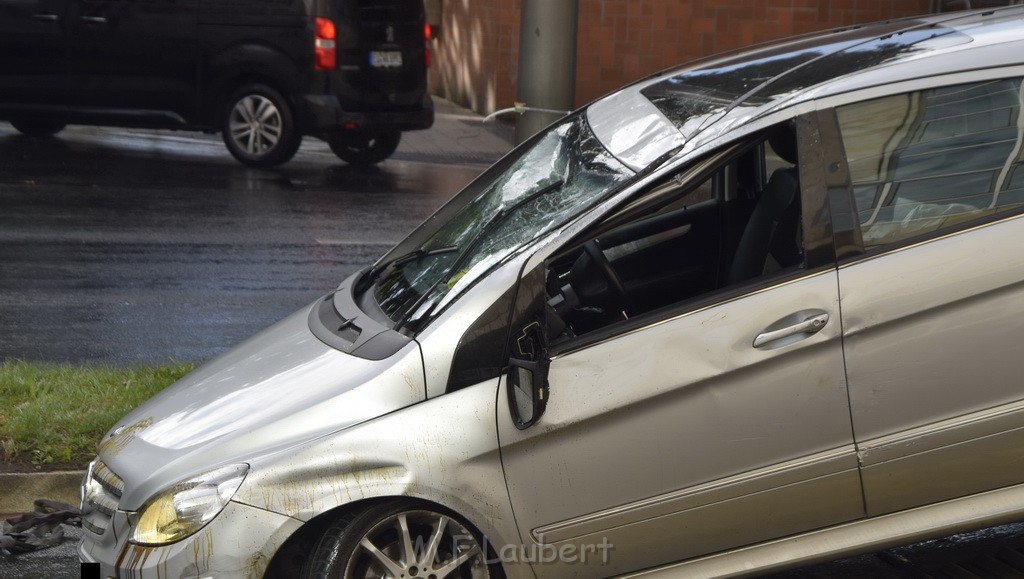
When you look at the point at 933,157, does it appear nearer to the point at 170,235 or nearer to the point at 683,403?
the point at 683,403

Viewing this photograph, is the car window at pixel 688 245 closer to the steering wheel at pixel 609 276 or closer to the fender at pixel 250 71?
the steering wheel at pixel 609 276

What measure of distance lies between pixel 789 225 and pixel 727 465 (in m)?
0.79

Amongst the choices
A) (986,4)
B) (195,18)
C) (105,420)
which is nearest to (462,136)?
(195,18)

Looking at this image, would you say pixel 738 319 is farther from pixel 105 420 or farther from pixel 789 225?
pixel 105 420

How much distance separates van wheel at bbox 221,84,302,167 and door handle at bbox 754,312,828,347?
10.0 metres

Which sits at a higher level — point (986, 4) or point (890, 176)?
point (890, 176)

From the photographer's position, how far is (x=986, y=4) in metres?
15.8

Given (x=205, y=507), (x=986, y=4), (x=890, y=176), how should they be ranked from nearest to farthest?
1. (x=205, y=507)
2. (x=890, y=176)
3. (x=986, y=4)

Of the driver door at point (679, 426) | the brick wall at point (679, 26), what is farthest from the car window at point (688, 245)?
the brick wall at point (679, 26)

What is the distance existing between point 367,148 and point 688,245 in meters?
9.58

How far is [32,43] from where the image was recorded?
1275 centimetres

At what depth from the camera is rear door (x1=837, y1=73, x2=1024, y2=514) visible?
3723mm

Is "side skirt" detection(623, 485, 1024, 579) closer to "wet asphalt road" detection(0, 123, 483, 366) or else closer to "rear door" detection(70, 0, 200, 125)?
"wet asphalt road" detection(0, 123, 483, 366)

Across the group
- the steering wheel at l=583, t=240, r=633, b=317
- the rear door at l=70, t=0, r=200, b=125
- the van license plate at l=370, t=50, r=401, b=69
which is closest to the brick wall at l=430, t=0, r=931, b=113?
the van license plate at l=370, t=50, r=401, b=69
